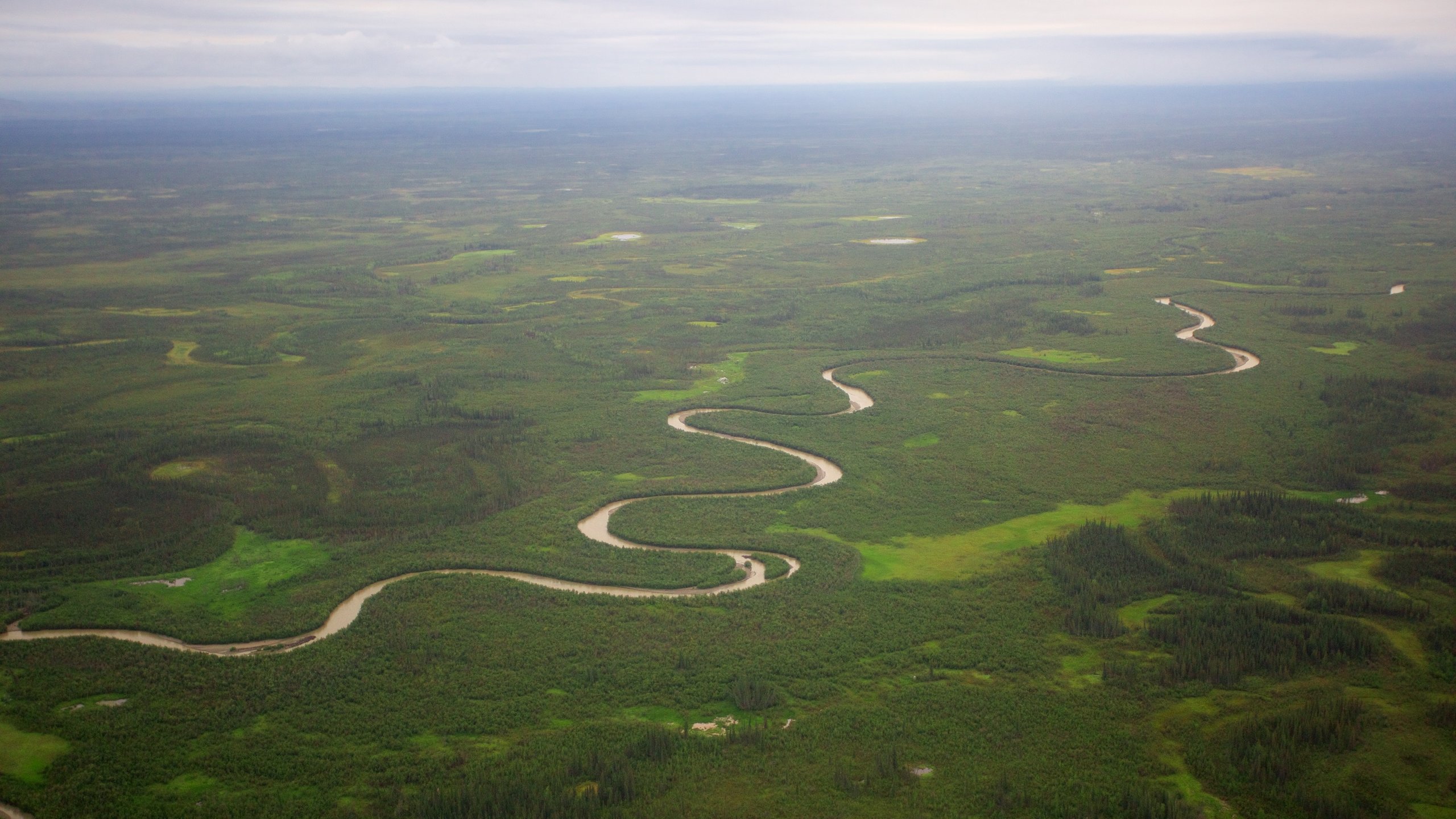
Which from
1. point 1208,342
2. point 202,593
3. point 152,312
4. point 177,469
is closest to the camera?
point 202,593

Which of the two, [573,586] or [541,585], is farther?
[573,586]

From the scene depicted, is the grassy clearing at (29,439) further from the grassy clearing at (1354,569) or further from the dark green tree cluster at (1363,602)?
the grassy clearing at (1354,569)

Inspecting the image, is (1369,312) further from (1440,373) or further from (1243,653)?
(1243,653)

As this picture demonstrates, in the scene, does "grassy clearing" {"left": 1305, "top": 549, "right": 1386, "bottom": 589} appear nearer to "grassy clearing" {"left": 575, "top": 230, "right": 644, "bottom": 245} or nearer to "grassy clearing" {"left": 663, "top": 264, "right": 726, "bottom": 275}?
"grassy clearing" {"left": 663, "top": 264, "right": 726, "bottom": 275}

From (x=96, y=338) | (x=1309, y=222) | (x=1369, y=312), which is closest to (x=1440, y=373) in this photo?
(x=1369, y=312)

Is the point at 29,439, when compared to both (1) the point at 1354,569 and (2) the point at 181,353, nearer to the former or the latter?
(2) the point at 181,353

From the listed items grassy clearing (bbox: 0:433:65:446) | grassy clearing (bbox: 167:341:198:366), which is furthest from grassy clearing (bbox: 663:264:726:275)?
grassy clearing (bbox: 0:433:65:446)

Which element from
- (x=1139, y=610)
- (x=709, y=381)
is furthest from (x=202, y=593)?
(x=709, y=381)

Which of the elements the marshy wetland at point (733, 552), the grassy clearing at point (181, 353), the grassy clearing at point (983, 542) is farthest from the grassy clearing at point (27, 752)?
the grassy clearing at point (181, 353)
